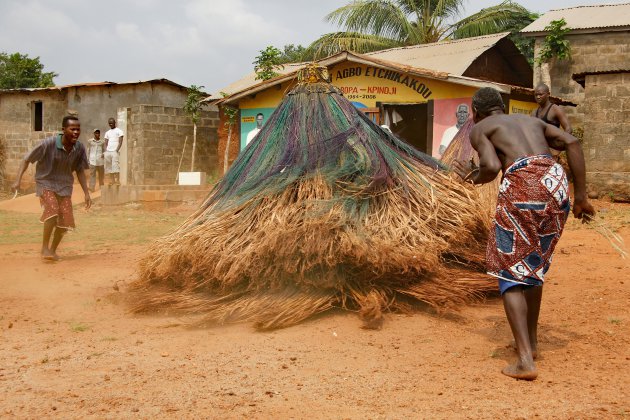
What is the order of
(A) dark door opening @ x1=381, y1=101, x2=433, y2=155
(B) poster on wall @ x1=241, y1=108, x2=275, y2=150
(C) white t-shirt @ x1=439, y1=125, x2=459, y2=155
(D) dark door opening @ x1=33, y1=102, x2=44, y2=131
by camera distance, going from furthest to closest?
(D) dark door opening @ x1=33, y1=102, x2=44, y2=131 < (B) poster on wall @ x1=241, y1=108, x2=275, y2=150 < (A) dark door opening @ x1=381, y1=101, x2=433, y2=155 < (C) white t-shirt @ x1=439, y1=125, x2=459, y2=155

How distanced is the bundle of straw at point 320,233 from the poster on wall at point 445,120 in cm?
812

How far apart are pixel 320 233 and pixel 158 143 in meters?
12.7

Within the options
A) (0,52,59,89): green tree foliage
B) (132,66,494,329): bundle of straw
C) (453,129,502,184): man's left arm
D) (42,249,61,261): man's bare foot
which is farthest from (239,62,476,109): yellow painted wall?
(0,52,59,89): green tree foliage

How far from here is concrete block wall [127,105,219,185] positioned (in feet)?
53.2

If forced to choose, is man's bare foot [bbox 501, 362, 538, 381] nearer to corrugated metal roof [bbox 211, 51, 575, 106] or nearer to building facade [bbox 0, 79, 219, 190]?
corrugated metal roof [bbox 211, 51, 575, 106]

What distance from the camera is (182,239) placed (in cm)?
505

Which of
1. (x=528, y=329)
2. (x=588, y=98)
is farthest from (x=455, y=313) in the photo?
(x=588, y=98)

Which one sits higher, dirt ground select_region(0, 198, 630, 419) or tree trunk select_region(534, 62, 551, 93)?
tree trunk select_region(534, 62, 551, 93)

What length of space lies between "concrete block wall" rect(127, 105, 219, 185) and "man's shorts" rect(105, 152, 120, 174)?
0.44m

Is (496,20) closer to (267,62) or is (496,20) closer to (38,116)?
(267,62)

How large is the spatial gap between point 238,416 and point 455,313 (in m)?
2.17

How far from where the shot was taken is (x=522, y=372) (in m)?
3.36

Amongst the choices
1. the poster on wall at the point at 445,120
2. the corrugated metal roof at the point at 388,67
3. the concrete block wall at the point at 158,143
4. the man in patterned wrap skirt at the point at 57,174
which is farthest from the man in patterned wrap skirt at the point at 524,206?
the concrete block wall at the point at 158,143

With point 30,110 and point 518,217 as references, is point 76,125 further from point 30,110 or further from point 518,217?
point 30,110
